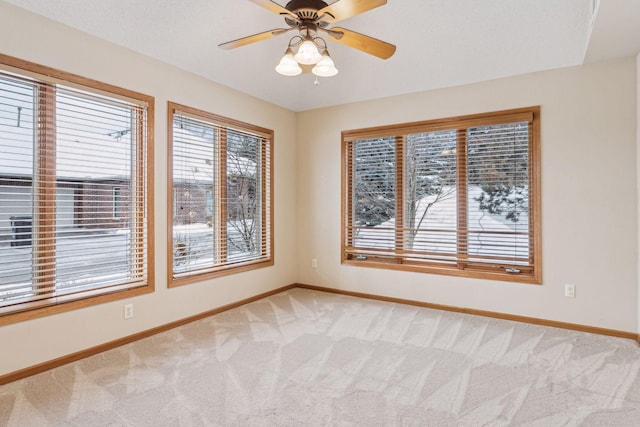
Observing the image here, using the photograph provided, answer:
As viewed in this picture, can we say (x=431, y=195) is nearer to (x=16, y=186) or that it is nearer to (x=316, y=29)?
(x=316, y=29)

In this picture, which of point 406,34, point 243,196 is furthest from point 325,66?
point 243,196

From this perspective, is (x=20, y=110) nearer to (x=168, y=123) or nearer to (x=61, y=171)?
(x=61, y=171)

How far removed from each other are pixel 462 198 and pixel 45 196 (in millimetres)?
3828

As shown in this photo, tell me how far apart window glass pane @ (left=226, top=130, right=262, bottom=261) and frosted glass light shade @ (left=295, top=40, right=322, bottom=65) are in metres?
2.16

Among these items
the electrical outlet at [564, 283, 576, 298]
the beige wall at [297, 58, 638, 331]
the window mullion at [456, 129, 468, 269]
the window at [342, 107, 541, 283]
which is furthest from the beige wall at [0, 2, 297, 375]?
the electrical outlet at [564, 283, 576, 298]

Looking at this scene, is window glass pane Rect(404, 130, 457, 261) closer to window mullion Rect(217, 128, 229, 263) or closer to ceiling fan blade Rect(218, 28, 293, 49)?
window mullion Rect(217, 128, 229, 263)

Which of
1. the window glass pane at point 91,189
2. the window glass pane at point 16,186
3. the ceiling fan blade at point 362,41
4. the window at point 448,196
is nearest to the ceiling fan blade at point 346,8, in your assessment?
the ceiling fan blade at point 362,41

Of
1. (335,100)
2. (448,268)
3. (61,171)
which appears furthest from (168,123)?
(448,268)

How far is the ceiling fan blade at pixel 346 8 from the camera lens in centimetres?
190

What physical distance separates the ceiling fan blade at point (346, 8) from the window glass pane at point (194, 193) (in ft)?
6.84

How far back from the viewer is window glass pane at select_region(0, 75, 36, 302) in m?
2.46

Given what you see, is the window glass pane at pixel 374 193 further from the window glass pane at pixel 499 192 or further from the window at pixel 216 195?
the window at pixel 216 195

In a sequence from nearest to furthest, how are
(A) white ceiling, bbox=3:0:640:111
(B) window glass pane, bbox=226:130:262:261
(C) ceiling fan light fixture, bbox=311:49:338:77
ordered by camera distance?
1. (C) ceiling fan light fixture, bbox=311:49:338:77
2. (A) white ceiling, bbox=3:0:640:111
3. (B) window glass pane, bbox=226:130:262:261

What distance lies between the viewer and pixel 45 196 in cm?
263
